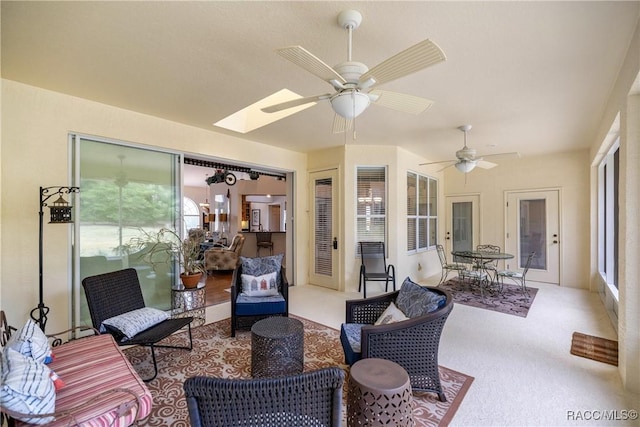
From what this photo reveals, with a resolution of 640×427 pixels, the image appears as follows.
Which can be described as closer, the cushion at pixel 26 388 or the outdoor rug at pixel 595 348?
the cushion at pixel 26 388

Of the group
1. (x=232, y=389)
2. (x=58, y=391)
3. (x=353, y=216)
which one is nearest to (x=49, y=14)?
(x=58, y=391)

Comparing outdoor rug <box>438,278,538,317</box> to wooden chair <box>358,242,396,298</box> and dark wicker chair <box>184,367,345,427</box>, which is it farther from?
dark wicker chair <box>184,367,345,427</box>

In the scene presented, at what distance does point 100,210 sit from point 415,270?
220 inches

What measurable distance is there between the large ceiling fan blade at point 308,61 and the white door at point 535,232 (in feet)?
20.4

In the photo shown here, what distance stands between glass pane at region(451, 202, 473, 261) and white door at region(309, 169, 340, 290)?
3.66m

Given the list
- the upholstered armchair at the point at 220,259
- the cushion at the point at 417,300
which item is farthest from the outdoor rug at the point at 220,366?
the upholstered armchair at the point at 220,259

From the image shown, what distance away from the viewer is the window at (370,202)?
550 cm

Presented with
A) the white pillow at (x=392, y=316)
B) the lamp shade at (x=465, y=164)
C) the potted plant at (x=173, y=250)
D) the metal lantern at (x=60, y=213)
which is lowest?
the white pillow at (x=392, y=316)

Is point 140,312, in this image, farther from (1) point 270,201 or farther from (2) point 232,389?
(1) point 270,201

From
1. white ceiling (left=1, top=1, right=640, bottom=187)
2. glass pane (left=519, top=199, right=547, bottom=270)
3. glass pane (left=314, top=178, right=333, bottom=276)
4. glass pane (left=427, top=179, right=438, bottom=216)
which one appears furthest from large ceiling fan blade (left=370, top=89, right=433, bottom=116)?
glass pane (left=519, top=199, right=547, bottom=270)

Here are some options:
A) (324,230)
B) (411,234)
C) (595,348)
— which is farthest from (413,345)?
(411,234)

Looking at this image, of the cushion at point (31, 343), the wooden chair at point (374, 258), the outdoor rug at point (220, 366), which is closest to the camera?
the cushion at point (31, 343)

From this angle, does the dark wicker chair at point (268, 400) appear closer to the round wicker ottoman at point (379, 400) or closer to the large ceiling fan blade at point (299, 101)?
the round wicker ottoman at point (379, 400)

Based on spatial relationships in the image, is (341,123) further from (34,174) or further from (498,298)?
(498,298)
